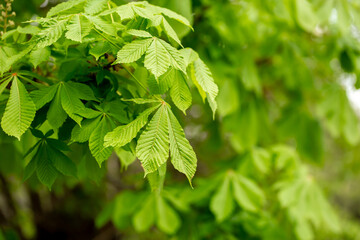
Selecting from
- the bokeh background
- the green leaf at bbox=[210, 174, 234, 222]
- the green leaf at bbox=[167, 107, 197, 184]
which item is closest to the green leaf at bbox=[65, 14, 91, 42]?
the green leaf at bbox=[167, 107, 197, 184]

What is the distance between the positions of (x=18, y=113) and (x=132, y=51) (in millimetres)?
259

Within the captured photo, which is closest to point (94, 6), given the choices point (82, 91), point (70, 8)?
point (70, 8)

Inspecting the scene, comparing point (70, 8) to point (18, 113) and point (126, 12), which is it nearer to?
point (126, 12)

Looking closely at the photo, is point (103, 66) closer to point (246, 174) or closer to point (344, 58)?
point (246, 174)

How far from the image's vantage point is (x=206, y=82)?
27.4 inches

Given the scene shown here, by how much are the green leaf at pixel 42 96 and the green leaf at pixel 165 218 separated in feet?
3.27

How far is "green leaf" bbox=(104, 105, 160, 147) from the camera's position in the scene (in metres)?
0.62

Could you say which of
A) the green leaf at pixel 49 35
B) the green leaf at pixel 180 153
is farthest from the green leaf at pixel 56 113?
the green leaf at pixel 180 153

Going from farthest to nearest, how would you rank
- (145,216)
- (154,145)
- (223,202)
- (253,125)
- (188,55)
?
(253,125) → (145,216) → (223,202) → (188,55) → (154,145)

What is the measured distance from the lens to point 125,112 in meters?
0.74

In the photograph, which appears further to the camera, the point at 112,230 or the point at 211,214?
the point at 112,230

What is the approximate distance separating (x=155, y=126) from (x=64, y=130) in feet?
0.83

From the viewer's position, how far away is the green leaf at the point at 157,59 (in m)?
0.62

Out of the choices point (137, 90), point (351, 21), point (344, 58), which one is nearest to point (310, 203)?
point (344, 58)
